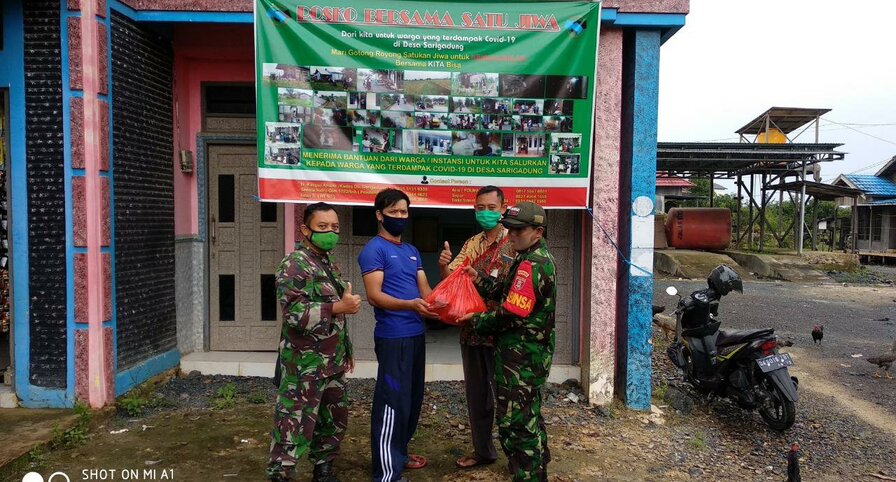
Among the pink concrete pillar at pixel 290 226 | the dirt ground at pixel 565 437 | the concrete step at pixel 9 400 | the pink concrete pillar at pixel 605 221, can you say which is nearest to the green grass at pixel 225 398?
the dirt ground at pixel 565 437

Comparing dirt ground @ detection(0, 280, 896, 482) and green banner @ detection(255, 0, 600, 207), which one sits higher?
green banner @ detection(255, 0, 600, 207)

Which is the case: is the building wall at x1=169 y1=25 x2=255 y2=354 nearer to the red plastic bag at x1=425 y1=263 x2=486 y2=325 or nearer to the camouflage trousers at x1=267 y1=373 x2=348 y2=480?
the camouflage trousers at x1=267 y1=373 x2=348 y2=480

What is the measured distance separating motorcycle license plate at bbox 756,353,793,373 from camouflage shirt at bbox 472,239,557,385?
219 cm

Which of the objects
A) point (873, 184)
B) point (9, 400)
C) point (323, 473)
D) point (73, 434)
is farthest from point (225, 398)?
point (873, 184)

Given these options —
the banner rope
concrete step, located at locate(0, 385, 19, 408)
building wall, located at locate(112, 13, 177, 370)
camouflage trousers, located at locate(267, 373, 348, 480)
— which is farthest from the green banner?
concrete step, located at locate(0, 385, 19, 408)

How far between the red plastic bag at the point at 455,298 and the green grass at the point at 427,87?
1861mm

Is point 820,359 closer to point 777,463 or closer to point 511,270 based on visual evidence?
point 777,463

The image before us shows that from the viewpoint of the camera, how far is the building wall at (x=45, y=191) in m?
4.07

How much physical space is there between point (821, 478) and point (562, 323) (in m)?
2.24

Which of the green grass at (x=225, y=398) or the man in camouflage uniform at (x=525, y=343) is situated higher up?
the man in camouflage uniform at (x=525, y=343)

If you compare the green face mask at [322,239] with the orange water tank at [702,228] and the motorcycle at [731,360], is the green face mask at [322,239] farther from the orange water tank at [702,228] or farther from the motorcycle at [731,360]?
the orange water tank at [702,228]

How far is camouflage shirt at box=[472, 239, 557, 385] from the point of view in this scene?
2.94 metres

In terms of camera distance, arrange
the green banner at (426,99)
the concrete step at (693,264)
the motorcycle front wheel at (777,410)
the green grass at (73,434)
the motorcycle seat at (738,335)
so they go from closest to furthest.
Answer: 1. the green grass at (73,434)
2. the motorcycle front wheel at (777,410)
3. the green banner at (426,99)
4. the motorcycle seat at (738,335)
5. the concrete step at (693,264)

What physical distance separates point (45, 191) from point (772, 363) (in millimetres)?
5610
